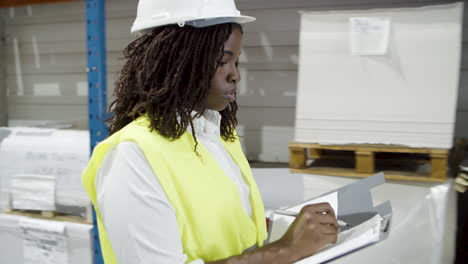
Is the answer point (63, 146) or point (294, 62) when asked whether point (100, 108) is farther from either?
point (294, 62)

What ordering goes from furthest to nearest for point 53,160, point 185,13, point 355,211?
point 53,160
point 355,211
point 185,13

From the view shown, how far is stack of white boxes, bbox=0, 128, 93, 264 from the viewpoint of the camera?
259 cm

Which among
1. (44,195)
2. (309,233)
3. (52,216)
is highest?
(309,233)

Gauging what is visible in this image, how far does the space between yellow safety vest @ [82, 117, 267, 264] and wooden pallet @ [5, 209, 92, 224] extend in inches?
62.2

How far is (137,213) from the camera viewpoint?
1002mm

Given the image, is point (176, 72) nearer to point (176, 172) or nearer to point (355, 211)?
point (176, 172)

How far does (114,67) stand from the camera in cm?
414

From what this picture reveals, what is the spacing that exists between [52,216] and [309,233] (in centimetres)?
214

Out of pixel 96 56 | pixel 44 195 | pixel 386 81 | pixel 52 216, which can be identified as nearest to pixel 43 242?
pixel 52 216

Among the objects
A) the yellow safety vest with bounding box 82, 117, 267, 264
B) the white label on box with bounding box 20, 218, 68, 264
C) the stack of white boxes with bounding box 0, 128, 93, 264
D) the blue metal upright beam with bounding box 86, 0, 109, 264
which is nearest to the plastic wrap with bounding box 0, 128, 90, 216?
the stack of white boxes with bounding box 0, 128, 93, 264

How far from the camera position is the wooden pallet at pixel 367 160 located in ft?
7.62

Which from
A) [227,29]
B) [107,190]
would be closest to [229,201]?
[107,190]

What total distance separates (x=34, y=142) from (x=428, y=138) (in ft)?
8.30

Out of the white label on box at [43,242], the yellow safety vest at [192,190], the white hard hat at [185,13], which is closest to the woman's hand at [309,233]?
the yellow safety vest at [192,190]
